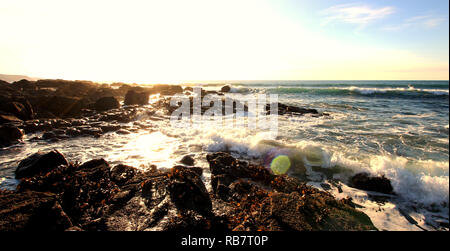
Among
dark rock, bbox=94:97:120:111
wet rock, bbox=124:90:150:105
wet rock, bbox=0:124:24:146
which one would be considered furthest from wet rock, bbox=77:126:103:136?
wet rock, bbox=124:90:150:105

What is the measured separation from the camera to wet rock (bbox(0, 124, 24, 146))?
9283 mm

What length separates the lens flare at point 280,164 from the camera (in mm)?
7053

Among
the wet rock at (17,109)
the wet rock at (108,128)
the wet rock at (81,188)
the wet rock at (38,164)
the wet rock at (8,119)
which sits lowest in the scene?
the wet rock at (81,188)

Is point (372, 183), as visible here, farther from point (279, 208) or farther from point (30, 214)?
point (30, 214)

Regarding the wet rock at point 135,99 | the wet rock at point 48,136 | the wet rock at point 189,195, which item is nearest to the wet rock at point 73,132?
the wet rock at point 48,136

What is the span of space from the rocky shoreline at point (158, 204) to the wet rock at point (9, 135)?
5092 millimetres

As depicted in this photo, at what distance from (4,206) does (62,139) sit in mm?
8508

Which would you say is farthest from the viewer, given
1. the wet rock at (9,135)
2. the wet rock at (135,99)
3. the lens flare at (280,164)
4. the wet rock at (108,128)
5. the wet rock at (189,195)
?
the wet rock at (135,99)

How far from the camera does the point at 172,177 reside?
16.9 ft

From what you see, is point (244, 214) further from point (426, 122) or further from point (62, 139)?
point (426, 122)

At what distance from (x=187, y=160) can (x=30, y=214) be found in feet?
16.2

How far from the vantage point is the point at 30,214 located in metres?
3.16

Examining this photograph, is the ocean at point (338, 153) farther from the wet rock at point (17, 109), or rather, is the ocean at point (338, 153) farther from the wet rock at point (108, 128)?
the wet rock at point (17, 109)
